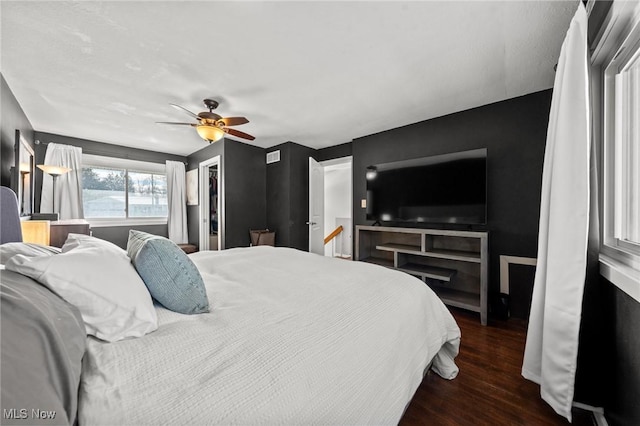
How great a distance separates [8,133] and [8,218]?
4.80 ft

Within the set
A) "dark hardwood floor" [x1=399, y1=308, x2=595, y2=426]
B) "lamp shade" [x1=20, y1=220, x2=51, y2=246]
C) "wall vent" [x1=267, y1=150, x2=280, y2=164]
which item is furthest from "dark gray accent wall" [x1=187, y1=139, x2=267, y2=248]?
"dark hardwood floor" [x1=399, y1=308, x2=595, y2=426]

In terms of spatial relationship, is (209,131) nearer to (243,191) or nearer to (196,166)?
(243,191)

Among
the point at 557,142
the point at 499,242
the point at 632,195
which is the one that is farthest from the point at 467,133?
the point at 632,195

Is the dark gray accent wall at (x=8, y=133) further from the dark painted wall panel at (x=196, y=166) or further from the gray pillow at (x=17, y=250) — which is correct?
the dark painted wall panel at (x=196, y=166)

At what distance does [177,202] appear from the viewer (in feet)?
16.3

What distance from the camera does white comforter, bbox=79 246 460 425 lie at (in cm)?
57

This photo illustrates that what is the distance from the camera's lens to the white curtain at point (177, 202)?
4.89 meters

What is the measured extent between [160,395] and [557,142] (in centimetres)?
208

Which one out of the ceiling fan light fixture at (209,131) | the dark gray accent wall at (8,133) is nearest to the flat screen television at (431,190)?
the ceiling fan light fixture at (209,131)

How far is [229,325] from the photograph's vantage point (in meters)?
0.87

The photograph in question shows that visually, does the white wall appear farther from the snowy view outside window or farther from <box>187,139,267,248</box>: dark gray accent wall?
the snowy view outside window

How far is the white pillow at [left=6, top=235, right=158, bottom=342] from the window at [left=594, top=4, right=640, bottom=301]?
6.51 feet

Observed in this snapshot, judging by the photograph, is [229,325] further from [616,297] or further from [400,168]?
[400,168]

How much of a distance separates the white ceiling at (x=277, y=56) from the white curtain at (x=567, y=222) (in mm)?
534
